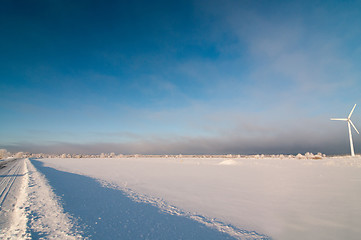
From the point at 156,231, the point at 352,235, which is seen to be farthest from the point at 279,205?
the point at 156,231

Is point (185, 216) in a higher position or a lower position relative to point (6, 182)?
higher

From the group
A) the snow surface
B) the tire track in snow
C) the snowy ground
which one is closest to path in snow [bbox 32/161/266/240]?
the snowy ground

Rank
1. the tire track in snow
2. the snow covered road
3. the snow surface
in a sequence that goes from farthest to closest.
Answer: the tire track in snow < the snow covered road < the snow surface

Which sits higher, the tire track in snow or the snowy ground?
the snowy ground

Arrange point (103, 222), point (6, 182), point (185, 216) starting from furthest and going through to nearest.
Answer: point (6, 182), point (185, 216), point (103, 222)

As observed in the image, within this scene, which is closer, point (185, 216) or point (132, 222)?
point (132, 222)

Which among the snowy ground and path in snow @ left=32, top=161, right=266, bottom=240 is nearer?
path in snow @ left=32, top=161, right=266, bottom=240

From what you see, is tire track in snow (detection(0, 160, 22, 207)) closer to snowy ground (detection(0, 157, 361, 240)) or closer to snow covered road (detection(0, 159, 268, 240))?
snowy ground (detection(0, 157, 361, 240))

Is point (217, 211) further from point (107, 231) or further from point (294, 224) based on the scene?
point (107, 231)

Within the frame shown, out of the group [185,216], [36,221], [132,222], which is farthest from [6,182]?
[185,216]

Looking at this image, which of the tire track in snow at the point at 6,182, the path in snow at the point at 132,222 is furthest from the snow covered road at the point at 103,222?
the tire track in snow at the point at 6,182

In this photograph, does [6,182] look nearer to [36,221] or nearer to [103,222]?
[36,221]

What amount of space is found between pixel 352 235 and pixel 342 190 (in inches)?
220

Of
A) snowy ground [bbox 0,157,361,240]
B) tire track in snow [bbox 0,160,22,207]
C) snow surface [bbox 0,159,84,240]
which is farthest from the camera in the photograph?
tire track in snow [bbox 0,160,22,207]
